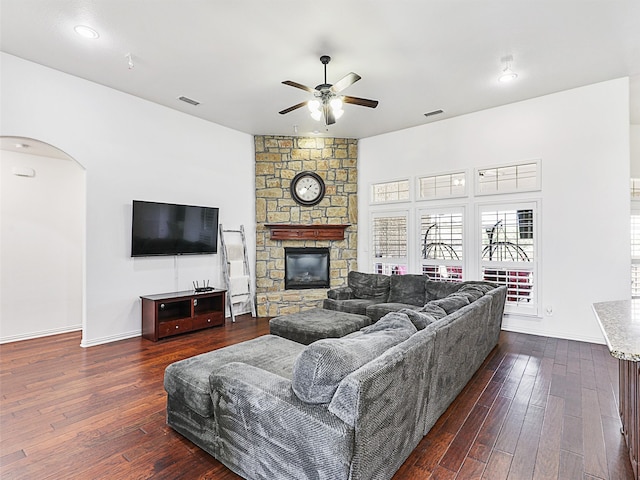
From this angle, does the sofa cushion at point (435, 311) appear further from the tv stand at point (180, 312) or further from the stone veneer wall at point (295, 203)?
the stone veneer wall at point (295, 203)

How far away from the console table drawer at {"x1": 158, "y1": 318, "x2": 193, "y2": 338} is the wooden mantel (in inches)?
86.8

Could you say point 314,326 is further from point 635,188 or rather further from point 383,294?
point 635,188

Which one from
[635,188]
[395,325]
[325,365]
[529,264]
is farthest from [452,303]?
[635,188]

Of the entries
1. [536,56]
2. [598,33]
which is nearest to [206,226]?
[536,56]

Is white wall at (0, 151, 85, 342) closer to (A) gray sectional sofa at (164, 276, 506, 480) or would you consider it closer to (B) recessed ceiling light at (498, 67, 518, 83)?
(A) gray sectional sofa at (164, 276, 506, 480)

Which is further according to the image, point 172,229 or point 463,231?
point 463,231

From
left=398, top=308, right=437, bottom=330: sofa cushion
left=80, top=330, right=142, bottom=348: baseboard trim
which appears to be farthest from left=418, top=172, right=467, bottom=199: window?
left=80, top=330, right=142, bottom=348: baseboard trim

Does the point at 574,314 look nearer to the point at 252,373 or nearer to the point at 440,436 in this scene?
the point at 440,436

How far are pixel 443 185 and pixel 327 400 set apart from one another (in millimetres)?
4796

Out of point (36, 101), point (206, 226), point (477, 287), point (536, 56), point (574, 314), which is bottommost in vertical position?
point (574, 314)

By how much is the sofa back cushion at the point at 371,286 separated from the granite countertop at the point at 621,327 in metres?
3.12

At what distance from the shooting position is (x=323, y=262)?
6.42 metres

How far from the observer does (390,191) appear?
6.17m

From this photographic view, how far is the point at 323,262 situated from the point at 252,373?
4547 mm
